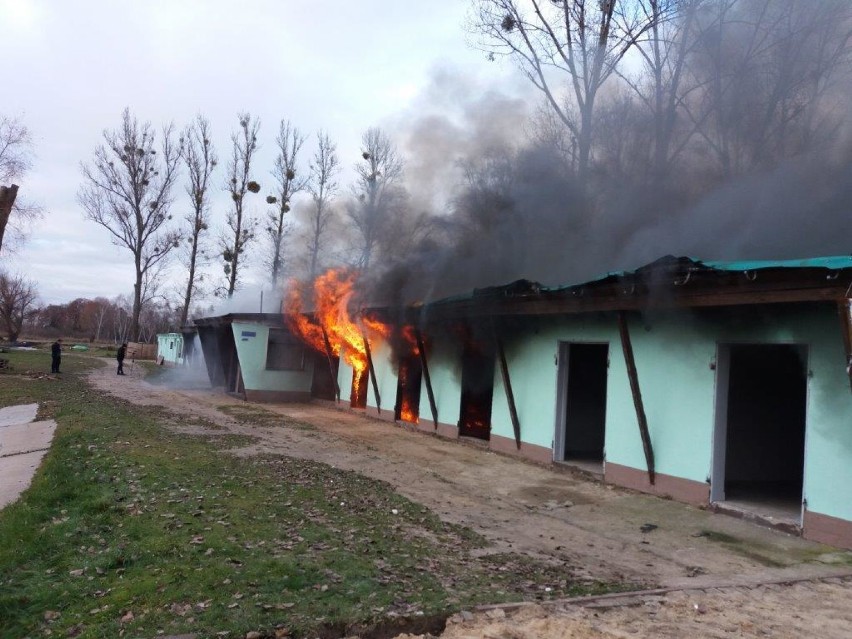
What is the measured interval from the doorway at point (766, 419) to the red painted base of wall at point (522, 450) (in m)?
2.97

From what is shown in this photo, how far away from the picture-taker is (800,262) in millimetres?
6359

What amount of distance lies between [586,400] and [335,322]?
857 cm

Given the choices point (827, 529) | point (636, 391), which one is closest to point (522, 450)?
point (636, 391)

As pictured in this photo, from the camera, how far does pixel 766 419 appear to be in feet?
34.4

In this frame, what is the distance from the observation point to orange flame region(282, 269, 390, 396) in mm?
17703

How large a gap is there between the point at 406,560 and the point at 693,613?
2.33 m

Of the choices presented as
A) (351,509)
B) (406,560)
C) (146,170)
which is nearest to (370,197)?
(351,509)

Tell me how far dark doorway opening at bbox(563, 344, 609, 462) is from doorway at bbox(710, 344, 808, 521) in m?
2.69

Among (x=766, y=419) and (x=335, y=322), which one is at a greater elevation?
(x=335, y=322)

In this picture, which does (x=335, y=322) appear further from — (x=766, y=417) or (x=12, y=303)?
(x=12, y=303)

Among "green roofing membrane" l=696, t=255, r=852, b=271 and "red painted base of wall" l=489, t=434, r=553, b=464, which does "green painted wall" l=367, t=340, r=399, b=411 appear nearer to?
"red painted base of wall" l=489, t=434, r=553, b=464

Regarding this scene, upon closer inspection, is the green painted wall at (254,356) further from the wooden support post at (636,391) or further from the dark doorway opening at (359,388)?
the wooden support post at (636,391)

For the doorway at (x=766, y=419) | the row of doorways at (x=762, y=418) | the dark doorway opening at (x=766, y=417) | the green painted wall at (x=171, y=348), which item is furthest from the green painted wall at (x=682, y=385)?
the green painted wall at (x=171, y=348)

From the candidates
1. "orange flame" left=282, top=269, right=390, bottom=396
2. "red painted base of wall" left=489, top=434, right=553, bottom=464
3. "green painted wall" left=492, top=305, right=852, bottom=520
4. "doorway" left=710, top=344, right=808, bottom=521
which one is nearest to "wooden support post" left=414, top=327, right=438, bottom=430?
"orange flame" left=282, top=269, right=390, bottom=396
